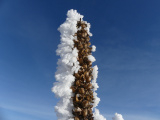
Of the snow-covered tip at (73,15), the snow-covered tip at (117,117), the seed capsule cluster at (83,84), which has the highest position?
the snow-covered tip at (73,15)

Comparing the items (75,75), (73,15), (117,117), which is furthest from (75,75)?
(73,15)

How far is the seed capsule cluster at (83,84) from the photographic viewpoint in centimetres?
502

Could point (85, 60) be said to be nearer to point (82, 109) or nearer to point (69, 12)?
point (82, 109)

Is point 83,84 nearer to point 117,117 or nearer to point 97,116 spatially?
point 97,116

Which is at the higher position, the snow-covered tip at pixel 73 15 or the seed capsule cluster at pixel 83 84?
the snow-covered tip at pixel 73 15

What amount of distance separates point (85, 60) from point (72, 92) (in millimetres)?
1297

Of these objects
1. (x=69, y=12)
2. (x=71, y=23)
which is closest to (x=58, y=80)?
(x=71, y=23)

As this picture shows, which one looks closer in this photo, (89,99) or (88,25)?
(89,99)

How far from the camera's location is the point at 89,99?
17.1ft

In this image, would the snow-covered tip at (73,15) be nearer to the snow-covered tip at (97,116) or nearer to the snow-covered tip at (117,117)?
the snow-covered tip at (97,116)

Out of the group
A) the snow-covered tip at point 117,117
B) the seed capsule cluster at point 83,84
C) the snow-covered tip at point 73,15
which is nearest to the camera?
the seed capsule cluster at point 83,84

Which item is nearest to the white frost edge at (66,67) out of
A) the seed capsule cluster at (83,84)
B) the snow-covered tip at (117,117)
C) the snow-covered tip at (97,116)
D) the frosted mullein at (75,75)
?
the frosted mullein at (75,75)

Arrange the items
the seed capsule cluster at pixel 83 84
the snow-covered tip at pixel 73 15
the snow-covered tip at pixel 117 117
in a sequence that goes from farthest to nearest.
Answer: the snow-covered tip at pixel 73 15, the snow-covered tip at pixel 117 117, the seed capsule cluster at pixel 83 84

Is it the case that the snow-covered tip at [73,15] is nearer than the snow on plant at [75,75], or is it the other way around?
the snow on plant at [75,75]
